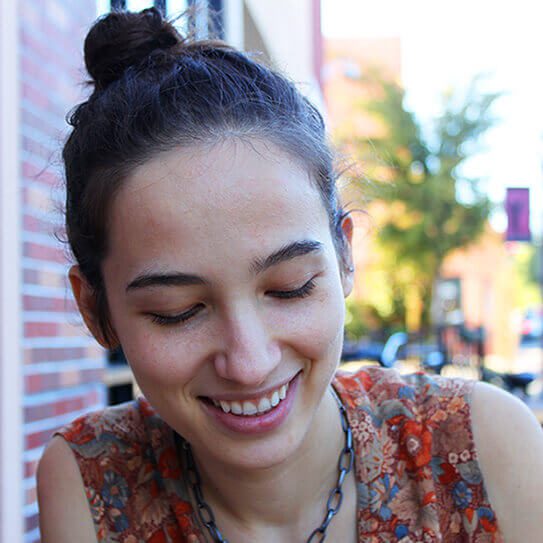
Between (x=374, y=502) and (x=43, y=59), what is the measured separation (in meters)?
2.06

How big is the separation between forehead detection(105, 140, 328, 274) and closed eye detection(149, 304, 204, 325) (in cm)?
10

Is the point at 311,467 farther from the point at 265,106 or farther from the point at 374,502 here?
the point at 265,106

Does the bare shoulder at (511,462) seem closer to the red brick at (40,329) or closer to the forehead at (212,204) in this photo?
the forehead at (212,204)

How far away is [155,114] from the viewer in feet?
4.72

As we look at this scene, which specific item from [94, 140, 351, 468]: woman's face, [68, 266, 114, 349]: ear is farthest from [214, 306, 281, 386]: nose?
[68, 266, 114, 349]: ear

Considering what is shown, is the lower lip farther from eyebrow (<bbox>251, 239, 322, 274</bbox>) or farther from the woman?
eyebrow (<bbox>251, 239, 322, 274</bbox>)

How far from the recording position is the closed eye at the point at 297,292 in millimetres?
1337

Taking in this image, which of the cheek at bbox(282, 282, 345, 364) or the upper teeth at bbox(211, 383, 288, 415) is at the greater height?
the cheek at bbox(282, 282, 345, 364)

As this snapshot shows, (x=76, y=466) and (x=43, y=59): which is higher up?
(x=43, y=59)

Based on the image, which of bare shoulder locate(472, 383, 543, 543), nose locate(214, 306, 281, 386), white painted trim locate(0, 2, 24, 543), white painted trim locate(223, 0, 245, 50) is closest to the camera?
nose locate(214, 306, 281, 386)

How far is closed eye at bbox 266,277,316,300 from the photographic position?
4.39 ft

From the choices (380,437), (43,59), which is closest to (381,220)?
(43,59)

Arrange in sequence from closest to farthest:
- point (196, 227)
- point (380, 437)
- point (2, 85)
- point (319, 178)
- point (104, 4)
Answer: point (196, 227), point (319, 178), point (380, 437), point (2, 85), point (104, 4)

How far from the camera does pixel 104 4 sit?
9.02ft
